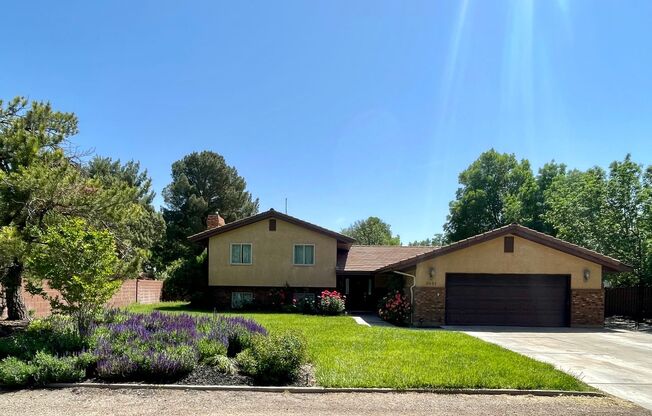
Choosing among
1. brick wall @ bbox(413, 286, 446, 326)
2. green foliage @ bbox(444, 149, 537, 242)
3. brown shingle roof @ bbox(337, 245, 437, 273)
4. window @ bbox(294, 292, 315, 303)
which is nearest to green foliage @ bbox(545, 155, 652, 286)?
brown shingle roof @ bbox(337, 245, 437, 273)

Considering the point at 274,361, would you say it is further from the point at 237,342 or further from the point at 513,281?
the point at 513,281

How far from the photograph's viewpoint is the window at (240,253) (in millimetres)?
25812

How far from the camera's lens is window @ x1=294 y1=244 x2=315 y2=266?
2577 cm

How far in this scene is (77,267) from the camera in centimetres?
985

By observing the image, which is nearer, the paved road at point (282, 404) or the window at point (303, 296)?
the paved road at point (282, 404)

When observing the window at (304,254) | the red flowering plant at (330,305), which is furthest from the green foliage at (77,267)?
the window at (304,254)

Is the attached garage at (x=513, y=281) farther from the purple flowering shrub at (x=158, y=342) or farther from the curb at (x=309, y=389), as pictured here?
the curb at (x=309, y=389)

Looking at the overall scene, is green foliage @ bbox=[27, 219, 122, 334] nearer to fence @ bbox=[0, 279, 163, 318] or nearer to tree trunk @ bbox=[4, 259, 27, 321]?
tree trunk @ bbox=[4, 259, 27, 321]

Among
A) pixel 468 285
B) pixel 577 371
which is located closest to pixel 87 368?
pixel 577 371

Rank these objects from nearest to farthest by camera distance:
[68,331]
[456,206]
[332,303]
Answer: [68,331], [332,303], [456,206]

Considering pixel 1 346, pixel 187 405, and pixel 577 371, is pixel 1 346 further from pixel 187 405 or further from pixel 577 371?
pixel 577 371

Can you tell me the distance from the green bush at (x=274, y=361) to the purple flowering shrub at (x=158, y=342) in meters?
1.01

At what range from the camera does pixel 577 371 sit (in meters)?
9.83

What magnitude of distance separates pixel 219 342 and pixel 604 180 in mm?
23793
